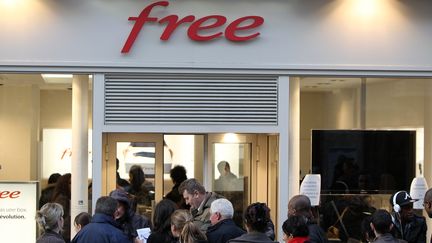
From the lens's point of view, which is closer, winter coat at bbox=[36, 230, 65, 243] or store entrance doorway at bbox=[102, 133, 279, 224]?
winter coat at bbox=[36, 230, 65, 243]

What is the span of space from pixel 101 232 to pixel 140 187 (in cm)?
363

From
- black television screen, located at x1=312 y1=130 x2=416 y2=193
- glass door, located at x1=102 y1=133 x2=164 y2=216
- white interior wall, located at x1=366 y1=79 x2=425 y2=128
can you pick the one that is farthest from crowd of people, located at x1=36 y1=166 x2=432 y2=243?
white interior wall, located at x1=366 y1=79 x2=425 y2=128

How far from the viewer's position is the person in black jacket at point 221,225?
21.6ft

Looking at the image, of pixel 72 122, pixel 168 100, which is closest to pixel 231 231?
pixel 168 100

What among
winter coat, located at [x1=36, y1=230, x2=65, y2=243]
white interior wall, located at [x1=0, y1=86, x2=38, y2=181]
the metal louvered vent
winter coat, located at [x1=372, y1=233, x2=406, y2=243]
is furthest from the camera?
white interior wall, located at [x1=0, y1=86, x2=38, y2=181]

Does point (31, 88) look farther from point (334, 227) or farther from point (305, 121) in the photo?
point (334, 227)

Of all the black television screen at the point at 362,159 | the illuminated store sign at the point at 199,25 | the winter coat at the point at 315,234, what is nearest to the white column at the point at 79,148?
the illuminated store sign at the point at 199,25

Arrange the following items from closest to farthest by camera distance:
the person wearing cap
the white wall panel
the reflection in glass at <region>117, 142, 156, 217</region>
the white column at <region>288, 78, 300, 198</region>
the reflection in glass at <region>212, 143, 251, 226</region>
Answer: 1. the person wearing cap
2. the white wall panel
3. the white column at <region>288, 78, 300, 198</region>
4. the reflection in glass at <region>117, 142, 156, 217</region>
5. the reflection in glass at <region>212, 143, 251, 226</region>

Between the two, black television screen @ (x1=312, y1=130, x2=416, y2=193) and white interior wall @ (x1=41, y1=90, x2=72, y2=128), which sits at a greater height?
white interior wall @ (x1=41, y1=90, x2=72, y2=128)

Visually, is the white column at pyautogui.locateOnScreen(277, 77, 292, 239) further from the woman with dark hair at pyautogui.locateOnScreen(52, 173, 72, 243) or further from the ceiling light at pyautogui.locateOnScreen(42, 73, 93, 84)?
the woman with dark hair at pyautogui.locateOnScreen(52, 173, 72, 243)

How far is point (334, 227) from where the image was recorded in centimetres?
998

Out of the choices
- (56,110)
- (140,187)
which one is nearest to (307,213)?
(140,187)

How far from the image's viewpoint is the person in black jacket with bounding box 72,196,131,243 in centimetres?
643

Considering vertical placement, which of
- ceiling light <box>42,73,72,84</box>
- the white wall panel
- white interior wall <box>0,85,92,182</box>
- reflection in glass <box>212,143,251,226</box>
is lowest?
reflection in glass <box>212,143,251,226</box>
